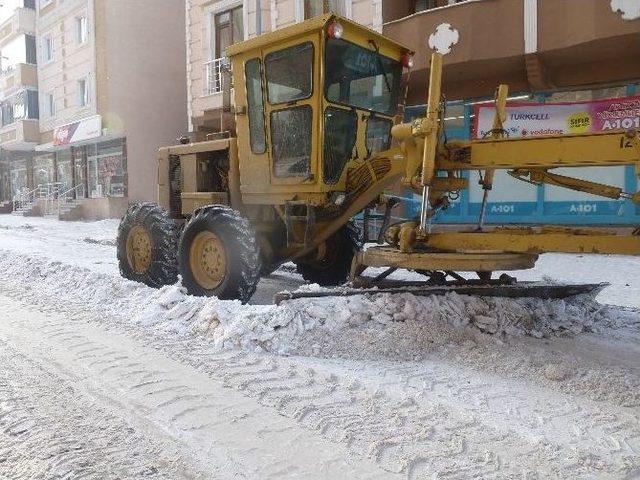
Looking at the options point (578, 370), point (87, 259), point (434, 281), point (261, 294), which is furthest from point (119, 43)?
point (578, 370)

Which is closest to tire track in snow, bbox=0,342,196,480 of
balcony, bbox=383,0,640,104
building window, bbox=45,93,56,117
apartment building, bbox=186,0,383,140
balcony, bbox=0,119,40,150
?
balcony, bbox=383,0,640,104

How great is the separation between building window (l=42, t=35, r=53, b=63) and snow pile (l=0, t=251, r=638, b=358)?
27.7 meters

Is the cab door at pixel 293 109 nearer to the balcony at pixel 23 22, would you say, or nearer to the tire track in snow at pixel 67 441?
the tire track in snow at pixel 67 441

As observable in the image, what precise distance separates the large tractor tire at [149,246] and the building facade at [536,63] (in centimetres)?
525

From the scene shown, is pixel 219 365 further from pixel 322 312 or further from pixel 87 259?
pixel 87 259

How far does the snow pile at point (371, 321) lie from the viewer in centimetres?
408

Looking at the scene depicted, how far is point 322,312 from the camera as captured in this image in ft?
14.1

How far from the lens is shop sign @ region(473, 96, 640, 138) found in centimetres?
1032

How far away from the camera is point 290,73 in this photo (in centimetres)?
525

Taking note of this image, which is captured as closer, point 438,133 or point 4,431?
point 4,431

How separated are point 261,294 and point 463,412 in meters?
3.73

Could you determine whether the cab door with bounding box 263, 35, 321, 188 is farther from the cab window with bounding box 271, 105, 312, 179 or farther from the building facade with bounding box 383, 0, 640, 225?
the building facade with bounding box 383, 0, 640, 225

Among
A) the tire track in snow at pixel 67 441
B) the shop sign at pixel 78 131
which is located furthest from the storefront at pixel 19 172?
the tire track in snow at pixel 67 441

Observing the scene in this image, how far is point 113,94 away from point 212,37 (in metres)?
7.81
